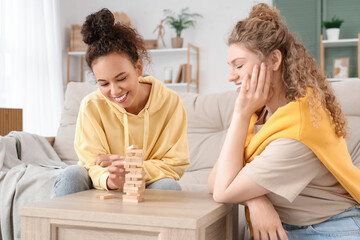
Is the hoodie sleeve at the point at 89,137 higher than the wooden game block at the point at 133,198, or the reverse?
the hoodie sleeve at the point at 89,137

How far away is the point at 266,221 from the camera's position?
1.09 metres

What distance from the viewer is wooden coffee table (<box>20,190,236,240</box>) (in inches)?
37.2

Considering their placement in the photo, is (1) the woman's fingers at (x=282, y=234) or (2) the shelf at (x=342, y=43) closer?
(1) the woman's fingers at (x=282, y=234)

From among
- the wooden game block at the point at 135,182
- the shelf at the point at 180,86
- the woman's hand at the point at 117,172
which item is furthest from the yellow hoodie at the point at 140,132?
the shelf at the point at 180,86

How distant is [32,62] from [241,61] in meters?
3.35

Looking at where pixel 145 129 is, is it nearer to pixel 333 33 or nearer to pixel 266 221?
pixel 266 221

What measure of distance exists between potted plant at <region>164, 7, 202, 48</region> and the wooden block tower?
365cm

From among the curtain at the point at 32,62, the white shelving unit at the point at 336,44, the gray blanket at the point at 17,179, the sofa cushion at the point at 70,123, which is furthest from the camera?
the white shelving unit at the point at 336,44

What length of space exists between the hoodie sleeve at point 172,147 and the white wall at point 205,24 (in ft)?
10.4

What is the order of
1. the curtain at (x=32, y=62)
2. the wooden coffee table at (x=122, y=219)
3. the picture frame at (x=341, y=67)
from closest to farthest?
the wooden coffee table at (x=122, y=219)
the curtain at (x=32, y=62)
the picture frame at (x=341, y=67)

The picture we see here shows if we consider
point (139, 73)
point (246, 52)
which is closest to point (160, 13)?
point (139, 73)

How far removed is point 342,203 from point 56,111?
12.0ft

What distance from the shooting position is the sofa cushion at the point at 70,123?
270 centimetres

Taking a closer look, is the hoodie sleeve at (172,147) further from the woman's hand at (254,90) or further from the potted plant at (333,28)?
the potted plant at (333,28)
